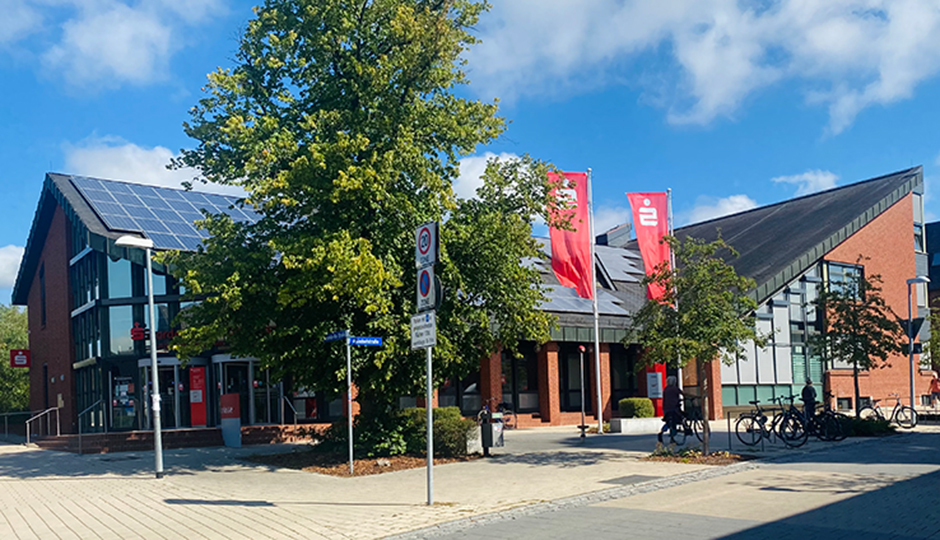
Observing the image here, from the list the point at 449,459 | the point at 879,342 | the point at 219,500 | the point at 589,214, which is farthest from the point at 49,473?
the point at 879,342

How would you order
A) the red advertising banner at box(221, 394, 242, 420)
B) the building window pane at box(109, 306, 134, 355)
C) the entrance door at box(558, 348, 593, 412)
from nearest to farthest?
1. the red advertising banner at box(221, 394, 242, 420)
2. the building window pane at box(109, 306, 134, 355)
3. the entrance door at box(558, 348, 593, 412)

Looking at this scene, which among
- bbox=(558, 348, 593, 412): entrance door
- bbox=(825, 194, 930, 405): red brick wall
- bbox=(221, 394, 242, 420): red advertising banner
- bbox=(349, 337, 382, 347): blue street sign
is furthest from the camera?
bbox=(825, 194, 930, 405): red brick wall

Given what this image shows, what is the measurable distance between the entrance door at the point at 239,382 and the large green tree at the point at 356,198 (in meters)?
8.84

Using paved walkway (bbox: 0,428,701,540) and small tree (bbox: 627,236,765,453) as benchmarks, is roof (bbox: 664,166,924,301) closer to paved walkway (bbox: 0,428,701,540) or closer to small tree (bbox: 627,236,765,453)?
small tree (bbox: 627,236,765,453)

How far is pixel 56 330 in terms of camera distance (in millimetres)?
32438

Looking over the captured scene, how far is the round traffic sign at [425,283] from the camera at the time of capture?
1177cm

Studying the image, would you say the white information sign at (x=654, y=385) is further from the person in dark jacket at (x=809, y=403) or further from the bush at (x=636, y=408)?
the person in dark jacket at (x=809, y=403)

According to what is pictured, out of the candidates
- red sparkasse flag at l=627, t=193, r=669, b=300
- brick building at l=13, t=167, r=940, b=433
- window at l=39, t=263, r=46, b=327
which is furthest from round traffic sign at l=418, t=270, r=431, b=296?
window at l=39, t=263, r=46, b=327

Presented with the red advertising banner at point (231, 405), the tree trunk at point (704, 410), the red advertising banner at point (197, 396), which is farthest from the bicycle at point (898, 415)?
the red advertising banner at point (197, 396)

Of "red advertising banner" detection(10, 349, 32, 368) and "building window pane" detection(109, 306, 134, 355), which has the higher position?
"building window pane" detection(109, 306, 134, 355)

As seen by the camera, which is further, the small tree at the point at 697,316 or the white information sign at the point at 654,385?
the white information sign at the point at 654,385

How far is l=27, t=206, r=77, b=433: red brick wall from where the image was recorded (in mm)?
30500

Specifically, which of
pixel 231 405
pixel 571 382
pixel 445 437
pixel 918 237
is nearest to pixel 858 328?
pixel 571 382

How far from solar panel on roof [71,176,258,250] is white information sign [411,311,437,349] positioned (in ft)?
46.2
